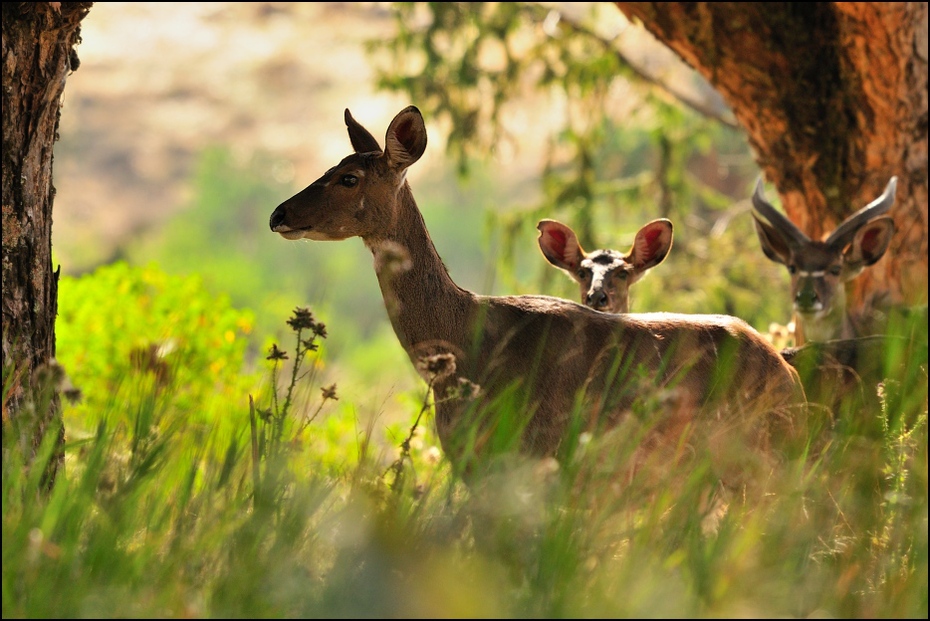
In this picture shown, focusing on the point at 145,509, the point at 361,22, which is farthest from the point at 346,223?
the point at 361,22

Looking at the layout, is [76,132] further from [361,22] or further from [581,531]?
[581,531]

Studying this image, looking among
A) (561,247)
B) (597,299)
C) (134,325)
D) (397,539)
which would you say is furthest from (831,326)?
(397,539)

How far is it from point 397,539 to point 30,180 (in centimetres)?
231

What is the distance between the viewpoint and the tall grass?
10.4ft

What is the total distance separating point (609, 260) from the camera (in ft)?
24.4

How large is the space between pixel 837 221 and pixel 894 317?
1.15 m

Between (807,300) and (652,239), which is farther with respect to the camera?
(807,300)

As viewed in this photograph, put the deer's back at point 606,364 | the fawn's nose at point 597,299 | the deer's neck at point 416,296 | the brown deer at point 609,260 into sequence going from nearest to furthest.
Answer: the deer's back at point 606,364
the deer's neck at point 416,296
the fawn's nose at point 597,299
the brown deer at point 609,260

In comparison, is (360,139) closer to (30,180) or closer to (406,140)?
(406,140)

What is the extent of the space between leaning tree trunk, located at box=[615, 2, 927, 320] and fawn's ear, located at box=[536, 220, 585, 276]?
1.89 metres

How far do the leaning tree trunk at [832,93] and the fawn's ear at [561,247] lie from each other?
1.89 metres

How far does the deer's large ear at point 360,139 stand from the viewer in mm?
5359

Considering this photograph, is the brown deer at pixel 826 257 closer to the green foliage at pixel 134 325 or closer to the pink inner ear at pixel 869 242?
the pink inner ear at pixel 869 242

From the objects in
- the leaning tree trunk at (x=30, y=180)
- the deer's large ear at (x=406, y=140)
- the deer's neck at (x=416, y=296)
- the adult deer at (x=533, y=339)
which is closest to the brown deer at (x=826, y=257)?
the adult deer at (x=533, y=339)
